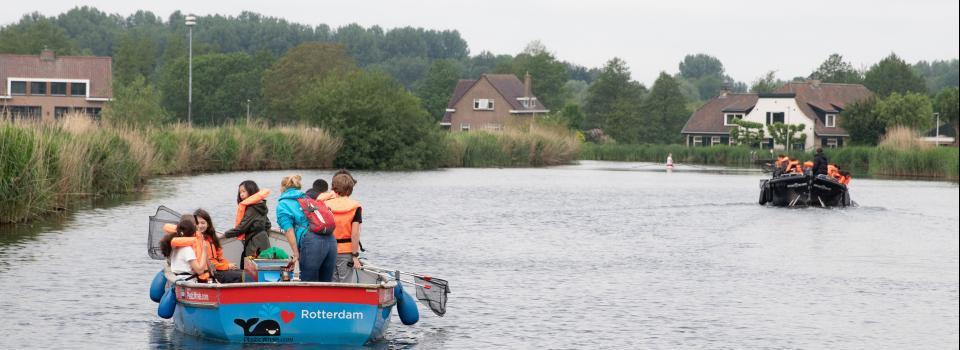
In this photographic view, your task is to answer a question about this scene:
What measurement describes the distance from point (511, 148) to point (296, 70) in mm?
46834

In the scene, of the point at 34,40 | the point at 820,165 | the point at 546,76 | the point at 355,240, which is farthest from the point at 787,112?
the point at 355,240

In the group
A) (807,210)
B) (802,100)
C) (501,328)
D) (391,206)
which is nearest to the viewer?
(501,328)

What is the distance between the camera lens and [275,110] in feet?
409

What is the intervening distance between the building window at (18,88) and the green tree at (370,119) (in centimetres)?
4952

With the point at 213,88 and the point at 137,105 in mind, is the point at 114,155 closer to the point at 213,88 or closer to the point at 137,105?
the point at 137,105

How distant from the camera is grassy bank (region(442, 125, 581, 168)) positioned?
78938 mm

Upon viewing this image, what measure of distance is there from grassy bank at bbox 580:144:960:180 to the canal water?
2729 centimetres

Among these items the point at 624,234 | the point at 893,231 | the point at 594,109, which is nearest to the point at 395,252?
the point at 624,234

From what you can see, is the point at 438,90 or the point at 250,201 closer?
the point at 250,201

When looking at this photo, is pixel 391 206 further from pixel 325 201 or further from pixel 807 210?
pixel 325 201

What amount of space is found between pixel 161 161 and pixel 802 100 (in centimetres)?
8192

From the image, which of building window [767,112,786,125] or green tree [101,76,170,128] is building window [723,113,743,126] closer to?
building window [767,112,786,125]

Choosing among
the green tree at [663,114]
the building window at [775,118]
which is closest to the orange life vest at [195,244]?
the building window at [775,118]

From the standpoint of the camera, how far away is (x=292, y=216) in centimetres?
1547
